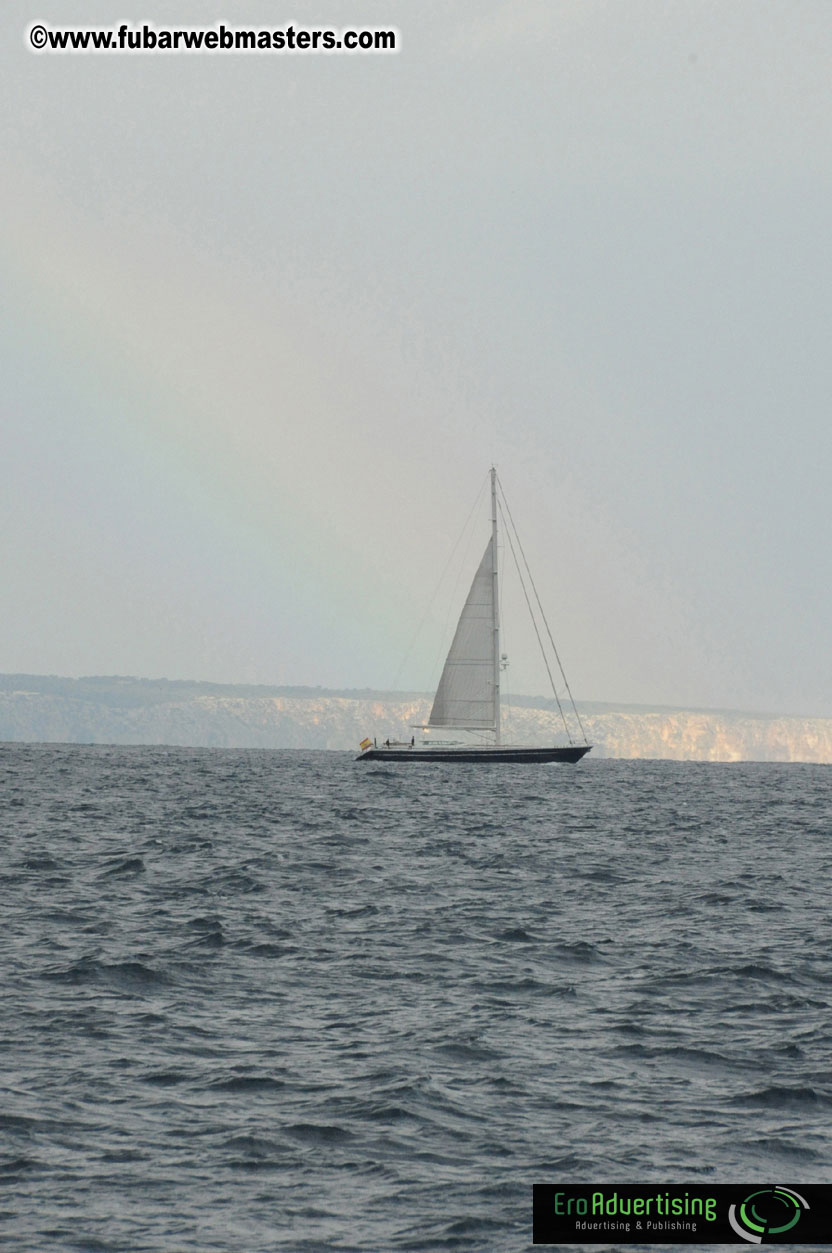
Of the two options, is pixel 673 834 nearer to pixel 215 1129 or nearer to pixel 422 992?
pixel 422 992

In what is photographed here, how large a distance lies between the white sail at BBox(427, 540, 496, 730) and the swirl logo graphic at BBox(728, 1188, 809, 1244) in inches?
3887

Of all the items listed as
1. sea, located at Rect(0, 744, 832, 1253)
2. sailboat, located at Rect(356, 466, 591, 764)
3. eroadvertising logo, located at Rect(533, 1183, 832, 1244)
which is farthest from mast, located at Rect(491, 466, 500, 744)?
eroadvertising logo, located at Rect(533, 1183, 832, 1244)

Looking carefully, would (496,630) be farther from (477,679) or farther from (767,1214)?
(767,1214)

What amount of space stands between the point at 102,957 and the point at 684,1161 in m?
11.9

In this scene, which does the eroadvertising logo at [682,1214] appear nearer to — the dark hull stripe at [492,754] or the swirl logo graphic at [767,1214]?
the swirl logo graphic at [767,1214]

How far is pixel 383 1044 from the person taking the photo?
55.7 ft

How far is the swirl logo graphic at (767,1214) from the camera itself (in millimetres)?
11273

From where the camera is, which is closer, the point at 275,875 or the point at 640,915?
Result: the point at 640,915

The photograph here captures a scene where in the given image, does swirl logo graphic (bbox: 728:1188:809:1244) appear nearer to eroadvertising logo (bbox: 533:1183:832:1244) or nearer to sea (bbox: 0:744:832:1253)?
eroadvertising logo (bbox: 533:1183:832:1244)

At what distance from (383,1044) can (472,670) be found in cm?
9423

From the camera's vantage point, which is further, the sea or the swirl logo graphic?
the sea

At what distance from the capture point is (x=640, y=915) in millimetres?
29172

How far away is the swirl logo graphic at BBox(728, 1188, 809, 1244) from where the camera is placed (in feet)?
37.0

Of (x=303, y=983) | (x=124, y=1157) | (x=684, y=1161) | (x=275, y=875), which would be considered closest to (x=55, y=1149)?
(x=124, y=1157)
